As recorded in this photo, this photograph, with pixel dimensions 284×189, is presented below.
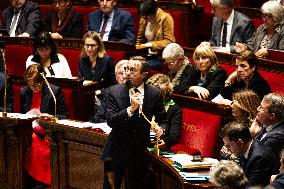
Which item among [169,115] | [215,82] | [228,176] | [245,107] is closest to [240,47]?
[215,82]

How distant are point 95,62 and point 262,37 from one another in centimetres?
91

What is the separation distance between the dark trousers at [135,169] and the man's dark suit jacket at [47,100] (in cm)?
70

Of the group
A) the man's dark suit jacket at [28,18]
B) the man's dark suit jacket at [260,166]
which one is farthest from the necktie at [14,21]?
the man's dark suit jacket at [260,166]

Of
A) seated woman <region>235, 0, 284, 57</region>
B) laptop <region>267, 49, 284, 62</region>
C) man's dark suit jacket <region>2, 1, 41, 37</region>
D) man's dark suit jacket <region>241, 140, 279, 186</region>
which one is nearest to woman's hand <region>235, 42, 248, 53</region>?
seated woman <region>235, 0, 284, 57</region>

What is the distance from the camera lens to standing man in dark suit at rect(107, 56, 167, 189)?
2.76m

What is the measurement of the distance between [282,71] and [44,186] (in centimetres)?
118

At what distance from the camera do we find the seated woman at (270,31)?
3.43 metres

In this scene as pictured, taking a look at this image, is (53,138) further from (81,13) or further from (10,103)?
(81,13)

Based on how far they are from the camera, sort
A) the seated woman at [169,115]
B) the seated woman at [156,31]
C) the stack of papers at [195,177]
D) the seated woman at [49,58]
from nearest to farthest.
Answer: the stack of papers at [195,177]
the seated woman at [169,115]
the seated woman at [49,58]
the seated woman at [156,31]

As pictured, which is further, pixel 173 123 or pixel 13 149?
pixel 13 149

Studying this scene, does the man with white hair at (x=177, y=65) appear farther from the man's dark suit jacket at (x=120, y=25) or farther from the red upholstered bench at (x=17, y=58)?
the red upholstered bench at (x=17, y=58)

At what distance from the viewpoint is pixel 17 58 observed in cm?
430

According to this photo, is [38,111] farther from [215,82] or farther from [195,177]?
[195,177]

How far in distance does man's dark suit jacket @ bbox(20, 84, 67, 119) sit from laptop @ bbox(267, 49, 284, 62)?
979mm
